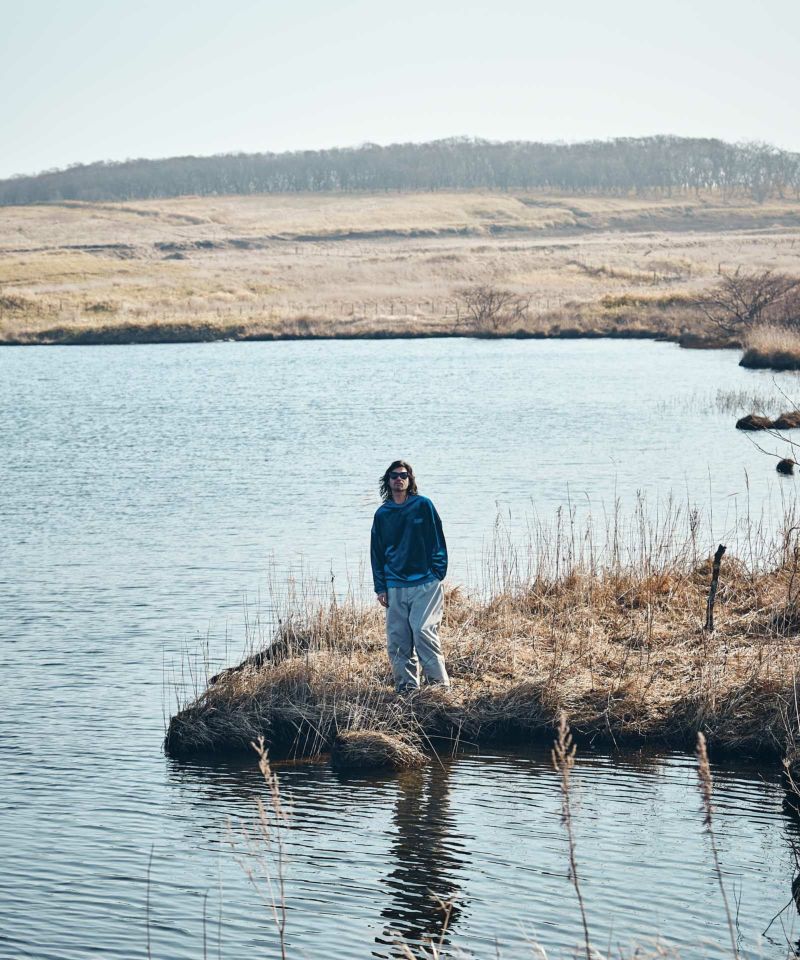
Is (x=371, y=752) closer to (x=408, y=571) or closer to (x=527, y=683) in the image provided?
(x=408, y=571)

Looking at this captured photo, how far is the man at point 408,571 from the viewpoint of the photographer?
10.8m

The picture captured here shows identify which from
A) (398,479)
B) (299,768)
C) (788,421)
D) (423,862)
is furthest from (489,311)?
(423,862)

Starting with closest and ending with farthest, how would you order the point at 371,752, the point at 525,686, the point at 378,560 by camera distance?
1. the point at 371,752
2. the point at 378,560
3. the point at 525,686

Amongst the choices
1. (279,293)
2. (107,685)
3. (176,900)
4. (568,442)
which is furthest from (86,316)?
(176,900)

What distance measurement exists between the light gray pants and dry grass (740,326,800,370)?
37311mm

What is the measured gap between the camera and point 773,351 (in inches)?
1847

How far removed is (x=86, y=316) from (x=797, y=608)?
7179 centimetres

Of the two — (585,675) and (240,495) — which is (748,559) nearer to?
(585,675)

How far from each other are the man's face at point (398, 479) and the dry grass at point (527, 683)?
5.61 ft

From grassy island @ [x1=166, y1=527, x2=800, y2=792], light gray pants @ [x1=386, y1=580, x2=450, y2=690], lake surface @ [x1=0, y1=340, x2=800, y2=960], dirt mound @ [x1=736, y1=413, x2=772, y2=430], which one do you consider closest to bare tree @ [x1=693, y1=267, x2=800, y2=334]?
lake surface @ [x1=0, y1=340, x2=800, y2=960]

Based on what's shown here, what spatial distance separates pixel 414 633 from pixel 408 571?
52cm

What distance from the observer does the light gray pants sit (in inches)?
431

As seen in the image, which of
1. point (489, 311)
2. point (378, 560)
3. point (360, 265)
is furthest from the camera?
point (360, 265)

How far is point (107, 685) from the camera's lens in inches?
524
